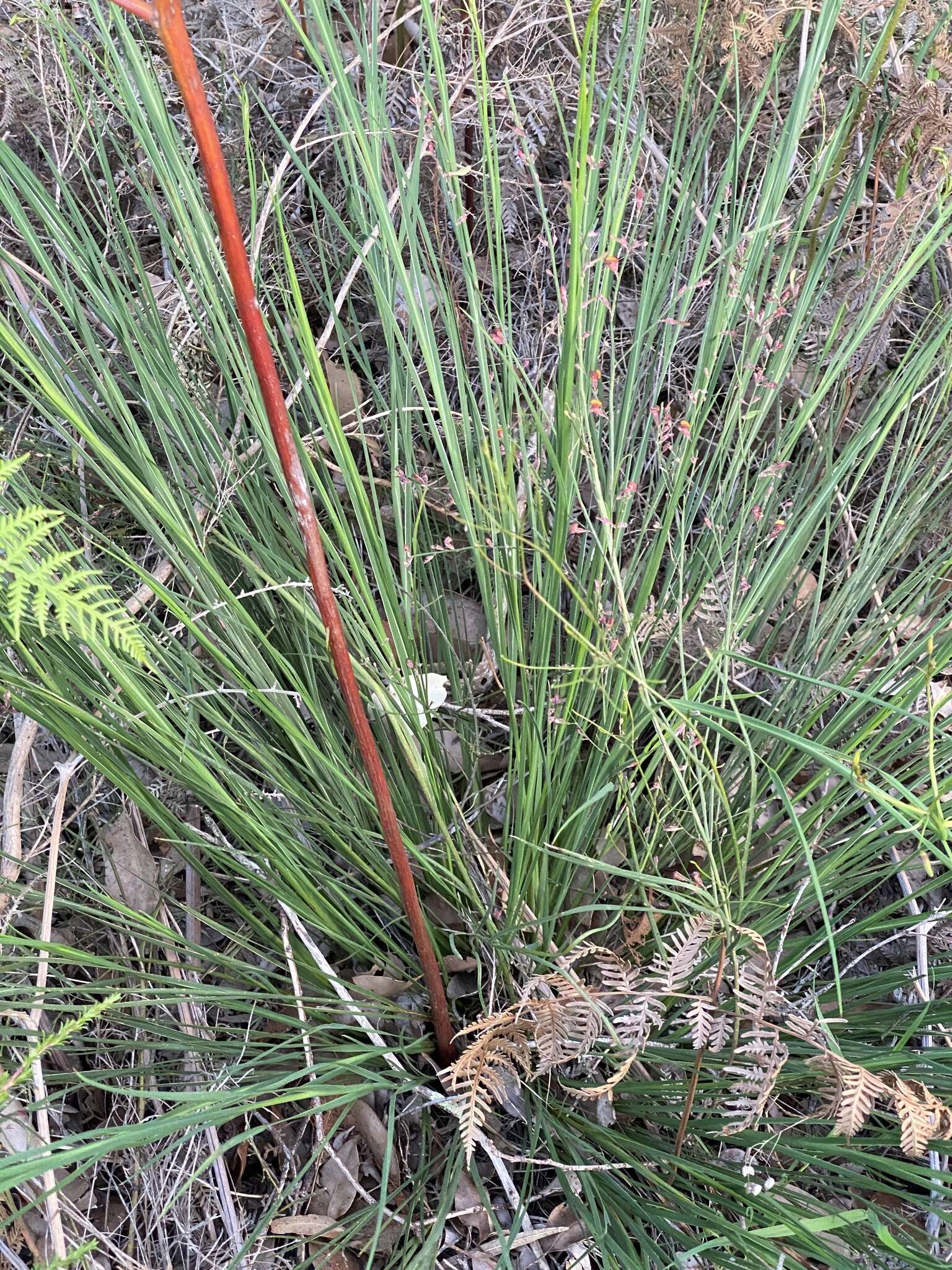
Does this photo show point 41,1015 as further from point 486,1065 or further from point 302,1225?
point 486,1065

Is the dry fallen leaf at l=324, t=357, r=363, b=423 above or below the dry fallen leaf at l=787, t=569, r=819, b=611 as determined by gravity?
above

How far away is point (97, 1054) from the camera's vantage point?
1191 millimetres

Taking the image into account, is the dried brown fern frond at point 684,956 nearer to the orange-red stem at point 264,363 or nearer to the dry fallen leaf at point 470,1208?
the orange-red stem at point 264,363

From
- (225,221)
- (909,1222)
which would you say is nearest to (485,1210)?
(909,1222)

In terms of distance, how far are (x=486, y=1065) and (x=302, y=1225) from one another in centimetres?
38

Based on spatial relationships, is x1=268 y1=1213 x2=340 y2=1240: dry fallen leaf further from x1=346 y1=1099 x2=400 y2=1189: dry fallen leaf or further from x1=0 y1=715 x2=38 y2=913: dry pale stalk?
x1=0 y1=715 x2=38 y2=913: dry pale stalk

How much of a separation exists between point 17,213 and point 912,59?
42.5 inches

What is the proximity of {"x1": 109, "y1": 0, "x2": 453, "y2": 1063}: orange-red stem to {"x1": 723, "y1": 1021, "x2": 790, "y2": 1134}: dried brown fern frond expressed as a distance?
0.33 meters

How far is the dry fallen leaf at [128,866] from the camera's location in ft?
4.29

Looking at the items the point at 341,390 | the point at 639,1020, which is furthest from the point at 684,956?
the point at 341,390

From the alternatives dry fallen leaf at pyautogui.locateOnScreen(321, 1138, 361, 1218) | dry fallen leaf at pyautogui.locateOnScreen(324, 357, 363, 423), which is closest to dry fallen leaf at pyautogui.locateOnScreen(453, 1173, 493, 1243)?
dry fallen leaf at pyautogui.locateOnScreen(321, 1138, 361, 1218)

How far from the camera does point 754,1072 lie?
0.91 meters

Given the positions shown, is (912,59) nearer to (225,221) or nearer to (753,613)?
(753,613)

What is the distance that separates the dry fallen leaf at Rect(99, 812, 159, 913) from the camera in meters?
1.31
